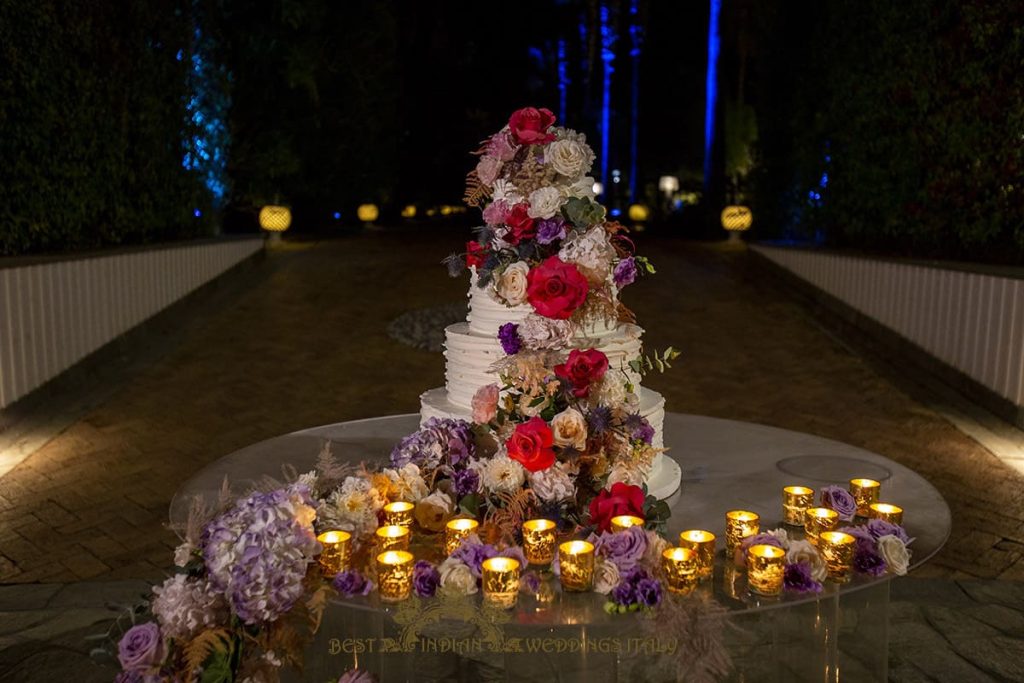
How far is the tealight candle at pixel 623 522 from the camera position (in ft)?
8.96

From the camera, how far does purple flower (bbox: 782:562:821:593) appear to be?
2.55 meters

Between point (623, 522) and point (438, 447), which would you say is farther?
point (438, 447)

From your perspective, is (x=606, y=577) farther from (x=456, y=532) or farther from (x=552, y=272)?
(x=552, y=272)

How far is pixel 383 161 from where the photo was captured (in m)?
29.1

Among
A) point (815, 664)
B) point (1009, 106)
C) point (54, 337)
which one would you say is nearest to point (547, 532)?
point (815, 664)

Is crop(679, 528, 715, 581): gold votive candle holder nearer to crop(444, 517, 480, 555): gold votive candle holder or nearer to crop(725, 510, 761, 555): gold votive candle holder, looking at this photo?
crop(725, 510, 761, 555): gold votive candle holder

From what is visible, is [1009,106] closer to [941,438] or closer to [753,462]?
[941,438]

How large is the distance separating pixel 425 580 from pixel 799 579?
41.9 inches

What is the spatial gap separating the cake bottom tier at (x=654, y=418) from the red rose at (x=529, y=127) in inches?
44.2

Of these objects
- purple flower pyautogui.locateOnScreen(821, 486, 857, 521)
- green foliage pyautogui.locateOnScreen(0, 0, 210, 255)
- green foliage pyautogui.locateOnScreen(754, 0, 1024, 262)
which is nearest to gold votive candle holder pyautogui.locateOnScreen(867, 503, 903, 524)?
purple flower pyautogui.locateOnScreen(821, 486, 857, 521)

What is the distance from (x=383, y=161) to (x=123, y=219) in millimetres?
18094

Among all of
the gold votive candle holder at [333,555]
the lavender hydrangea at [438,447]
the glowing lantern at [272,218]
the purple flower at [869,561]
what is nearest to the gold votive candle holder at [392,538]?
the gold votive candle holder at [333,555]

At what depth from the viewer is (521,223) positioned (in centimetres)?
321

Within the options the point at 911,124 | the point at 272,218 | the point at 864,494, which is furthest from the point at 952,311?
the point at 272,218
